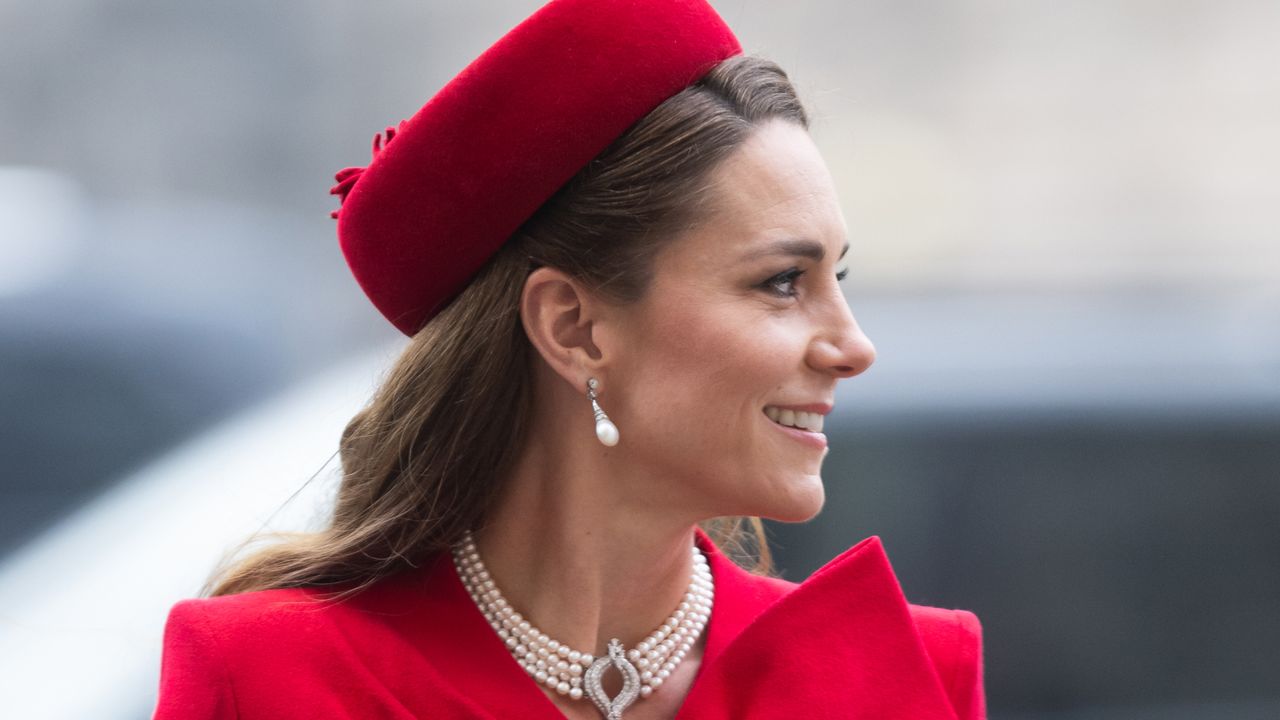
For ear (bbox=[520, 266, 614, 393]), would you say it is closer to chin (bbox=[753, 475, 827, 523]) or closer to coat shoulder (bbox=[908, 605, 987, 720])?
chin (bbox=[753, 475, 827, 523])

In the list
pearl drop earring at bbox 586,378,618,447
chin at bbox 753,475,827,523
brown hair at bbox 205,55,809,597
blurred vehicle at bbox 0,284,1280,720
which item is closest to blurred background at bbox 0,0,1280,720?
blurred vehicle at bbox 0,284,1280,720

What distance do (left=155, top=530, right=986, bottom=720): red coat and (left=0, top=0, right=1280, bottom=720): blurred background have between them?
786 millimetres

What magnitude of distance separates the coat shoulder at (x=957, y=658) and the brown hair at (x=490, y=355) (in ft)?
1.75

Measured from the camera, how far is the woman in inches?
58.8

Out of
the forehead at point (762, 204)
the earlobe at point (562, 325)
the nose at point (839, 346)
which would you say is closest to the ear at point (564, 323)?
the earlobe at point (562, 325)

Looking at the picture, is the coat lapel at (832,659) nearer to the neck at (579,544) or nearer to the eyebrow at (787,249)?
the neck at (579,544)

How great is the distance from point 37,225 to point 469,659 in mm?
1876

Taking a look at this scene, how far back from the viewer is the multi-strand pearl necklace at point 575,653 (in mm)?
1582

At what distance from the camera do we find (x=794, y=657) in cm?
158

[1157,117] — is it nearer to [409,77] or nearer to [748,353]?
[409,77]

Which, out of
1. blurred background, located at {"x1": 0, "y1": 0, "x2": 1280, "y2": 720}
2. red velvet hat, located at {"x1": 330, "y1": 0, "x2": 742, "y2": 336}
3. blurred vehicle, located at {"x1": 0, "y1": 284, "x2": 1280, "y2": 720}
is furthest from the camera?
blurred vehicle, located at {"x1": 0, "y1": 284, "x2": 1280, "y2": 720}

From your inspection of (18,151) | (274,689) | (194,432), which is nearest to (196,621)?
(274,689)

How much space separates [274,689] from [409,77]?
2.11 meters

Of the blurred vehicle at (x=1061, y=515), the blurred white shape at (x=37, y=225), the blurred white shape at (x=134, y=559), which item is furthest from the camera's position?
the blurred vehicle at (x=1061, y=515)
